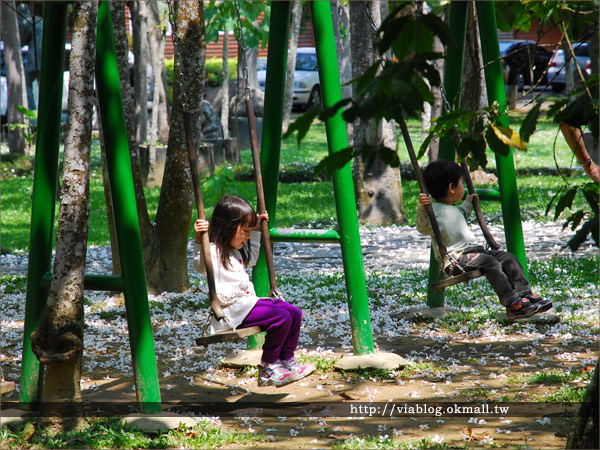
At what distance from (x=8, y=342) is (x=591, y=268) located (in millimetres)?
5509

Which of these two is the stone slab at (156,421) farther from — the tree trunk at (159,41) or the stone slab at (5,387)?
the tree trunk at (159,41)

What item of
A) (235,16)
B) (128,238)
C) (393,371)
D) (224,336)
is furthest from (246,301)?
(235,16)

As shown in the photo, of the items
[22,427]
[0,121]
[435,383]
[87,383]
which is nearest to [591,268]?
[435,383]

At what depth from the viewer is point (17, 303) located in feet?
23.4

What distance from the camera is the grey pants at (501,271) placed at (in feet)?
16.5

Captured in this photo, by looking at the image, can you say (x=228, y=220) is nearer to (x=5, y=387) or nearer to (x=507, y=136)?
(x=5, y=387)

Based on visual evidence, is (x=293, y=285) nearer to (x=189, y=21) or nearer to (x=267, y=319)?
(x=189, y=21)

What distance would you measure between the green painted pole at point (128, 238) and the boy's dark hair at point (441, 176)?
81.1 inches

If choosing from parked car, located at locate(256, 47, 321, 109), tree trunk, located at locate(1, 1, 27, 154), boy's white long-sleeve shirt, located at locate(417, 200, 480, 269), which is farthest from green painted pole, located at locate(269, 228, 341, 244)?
parked car, located at locate(256, 47, 321, 109)

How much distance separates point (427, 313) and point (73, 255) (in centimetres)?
308

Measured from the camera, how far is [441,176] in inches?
205

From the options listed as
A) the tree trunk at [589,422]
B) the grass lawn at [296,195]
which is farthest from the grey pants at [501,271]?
the grass lawn at [296,195]

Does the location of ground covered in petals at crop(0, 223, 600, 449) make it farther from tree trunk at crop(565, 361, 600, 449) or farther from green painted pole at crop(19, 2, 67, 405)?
tree trunk at crop(565, 361, 600, 449)

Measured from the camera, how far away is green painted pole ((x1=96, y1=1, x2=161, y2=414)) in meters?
3.95
